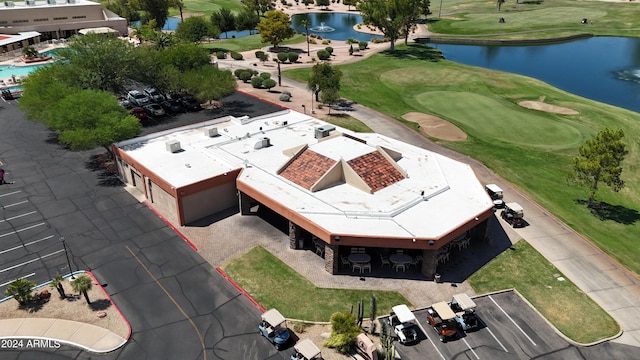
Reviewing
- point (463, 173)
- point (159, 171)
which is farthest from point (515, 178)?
point (159, 171)

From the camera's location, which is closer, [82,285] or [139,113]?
[82,285]

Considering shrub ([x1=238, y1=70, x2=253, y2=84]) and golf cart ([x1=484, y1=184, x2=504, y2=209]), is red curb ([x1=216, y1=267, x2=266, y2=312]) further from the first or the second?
shrub ([x1=238, y1=70, x2=253, y2=84])

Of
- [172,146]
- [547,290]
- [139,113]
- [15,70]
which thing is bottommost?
[547,290]

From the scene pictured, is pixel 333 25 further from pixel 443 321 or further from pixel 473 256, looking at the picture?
pixel 443 321

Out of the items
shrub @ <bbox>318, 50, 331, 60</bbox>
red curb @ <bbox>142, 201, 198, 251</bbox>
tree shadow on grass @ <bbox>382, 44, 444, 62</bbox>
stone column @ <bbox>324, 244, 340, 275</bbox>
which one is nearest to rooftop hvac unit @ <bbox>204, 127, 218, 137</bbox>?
red curb @ <bbox>142, 201, 198, 251</bbox>

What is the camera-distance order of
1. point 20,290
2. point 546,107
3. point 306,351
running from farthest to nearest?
point 546,107 < point 20,290 < point 306,351

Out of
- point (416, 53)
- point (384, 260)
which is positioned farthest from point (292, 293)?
point (416, 53)

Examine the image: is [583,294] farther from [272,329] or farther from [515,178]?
[272,329]
